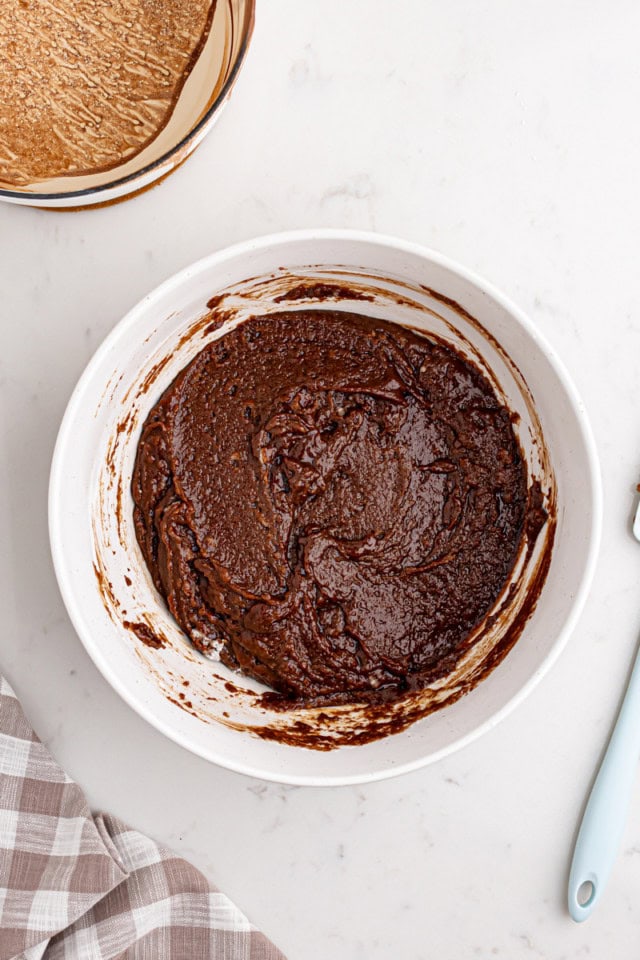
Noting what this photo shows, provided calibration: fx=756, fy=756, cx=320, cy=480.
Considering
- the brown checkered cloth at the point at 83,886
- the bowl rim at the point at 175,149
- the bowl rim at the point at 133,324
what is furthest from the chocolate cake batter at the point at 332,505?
the brown checkered cloth at the point at 83,886

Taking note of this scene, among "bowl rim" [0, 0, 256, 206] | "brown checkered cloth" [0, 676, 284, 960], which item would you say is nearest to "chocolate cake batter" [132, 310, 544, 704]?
"bowl rim" [0, 0, 256, 206]

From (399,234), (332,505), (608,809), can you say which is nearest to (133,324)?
(332,505)

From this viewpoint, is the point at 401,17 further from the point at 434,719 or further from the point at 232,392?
the point at 434,719

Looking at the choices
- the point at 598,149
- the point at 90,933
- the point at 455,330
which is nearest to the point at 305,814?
the point at 90,933

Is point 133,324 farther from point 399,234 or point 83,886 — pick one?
point 83,886

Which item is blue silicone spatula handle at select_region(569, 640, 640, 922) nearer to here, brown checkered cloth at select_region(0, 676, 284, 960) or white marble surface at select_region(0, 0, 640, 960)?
white marble surface at select_region(0, 0, 640, 960)

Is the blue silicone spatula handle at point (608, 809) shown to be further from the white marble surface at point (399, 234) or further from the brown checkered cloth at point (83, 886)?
the brown checkered cloth at point (83, 886)
